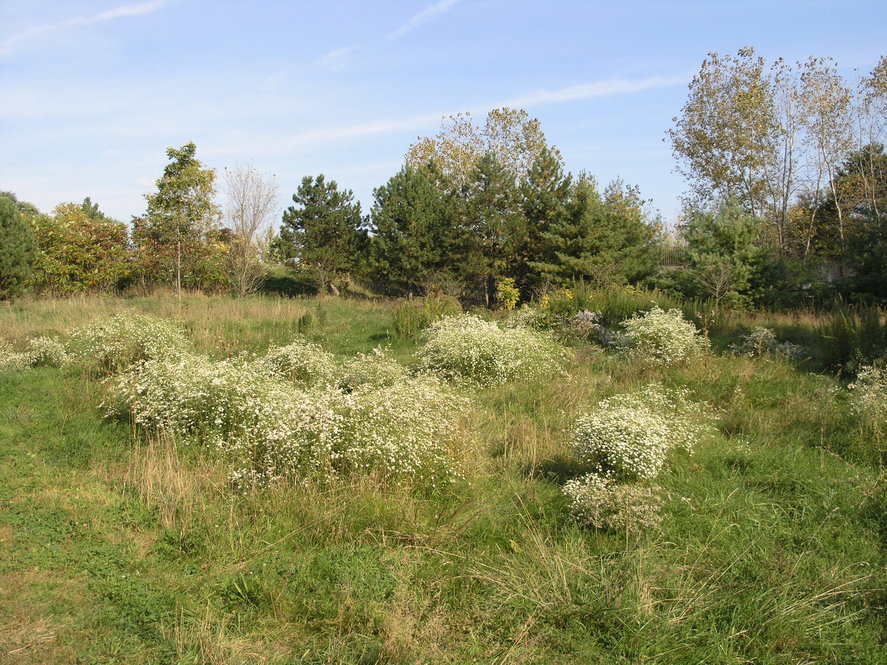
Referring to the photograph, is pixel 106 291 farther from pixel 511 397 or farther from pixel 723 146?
pixel 723 146

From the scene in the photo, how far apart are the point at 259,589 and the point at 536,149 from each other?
2958 centimetres

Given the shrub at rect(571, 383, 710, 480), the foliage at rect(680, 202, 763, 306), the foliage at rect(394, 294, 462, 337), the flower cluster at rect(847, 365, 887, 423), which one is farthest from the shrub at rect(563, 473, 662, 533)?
the foliage at rect(680, 202, 763, 306)

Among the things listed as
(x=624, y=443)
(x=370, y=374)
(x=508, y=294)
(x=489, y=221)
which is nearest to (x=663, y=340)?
(x=370, y=374)

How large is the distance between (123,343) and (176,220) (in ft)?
39.6

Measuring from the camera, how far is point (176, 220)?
1947 cm

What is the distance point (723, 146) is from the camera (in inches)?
931

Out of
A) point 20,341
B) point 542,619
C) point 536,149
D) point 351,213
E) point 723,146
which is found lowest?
point 542,619

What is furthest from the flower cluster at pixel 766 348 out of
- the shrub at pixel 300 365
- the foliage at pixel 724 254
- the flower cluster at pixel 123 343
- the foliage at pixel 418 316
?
the flower cluster at pixel 123 343

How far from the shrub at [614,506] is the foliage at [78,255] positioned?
1742 cm

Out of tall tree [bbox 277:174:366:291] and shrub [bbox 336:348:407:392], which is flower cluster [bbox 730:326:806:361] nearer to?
shrub [bbox 336:348:407:392]

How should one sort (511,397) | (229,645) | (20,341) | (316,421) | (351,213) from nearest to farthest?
(229,645), (316,421), (511,397), (20,341), (351,213)

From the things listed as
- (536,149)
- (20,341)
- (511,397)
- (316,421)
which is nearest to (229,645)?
(316,421)

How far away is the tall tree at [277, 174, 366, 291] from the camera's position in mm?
21375

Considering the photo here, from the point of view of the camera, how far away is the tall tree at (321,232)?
21.4 meters
